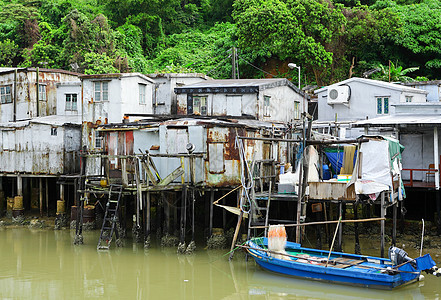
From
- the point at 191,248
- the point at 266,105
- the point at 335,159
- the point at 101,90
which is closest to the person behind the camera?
the point at 191,248

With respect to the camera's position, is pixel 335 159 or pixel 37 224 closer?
pixel 335 159

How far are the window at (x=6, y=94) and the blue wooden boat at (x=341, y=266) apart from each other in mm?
23391

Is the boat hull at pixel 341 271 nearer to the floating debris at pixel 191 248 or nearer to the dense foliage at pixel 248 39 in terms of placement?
the floating debris at pixel 191 248

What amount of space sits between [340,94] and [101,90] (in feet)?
46.3

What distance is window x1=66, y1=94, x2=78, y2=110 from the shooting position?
34.6 m

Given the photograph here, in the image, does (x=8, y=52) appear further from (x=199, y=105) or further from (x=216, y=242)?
(x=216, y=242)

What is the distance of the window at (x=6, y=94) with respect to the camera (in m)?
37.0

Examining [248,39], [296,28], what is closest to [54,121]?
[248,39]

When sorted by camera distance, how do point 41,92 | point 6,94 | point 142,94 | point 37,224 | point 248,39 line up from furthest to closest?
point 248,39 < point 6,94 < point 41,92 < point 142,94 < point 37,224

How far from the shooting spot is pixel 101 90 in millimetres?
30578

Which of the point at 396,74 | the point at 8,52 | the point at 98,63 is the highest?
the point at 8,52

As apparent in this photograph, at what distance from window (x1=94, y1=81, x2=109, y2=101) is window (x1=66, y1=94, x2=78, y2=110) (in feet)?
14.7

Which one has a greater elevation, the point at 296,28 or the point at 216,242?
the point at 296,28

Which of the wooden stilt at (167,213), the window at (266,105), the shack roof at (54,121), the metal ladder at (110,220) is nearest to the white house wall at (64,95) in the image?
the shack roof at (54,121)
